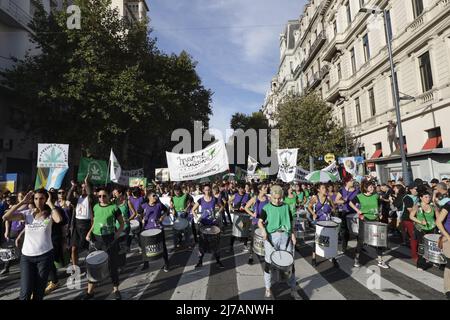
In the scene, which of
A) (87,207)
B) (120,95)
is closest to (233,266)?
(87,207)

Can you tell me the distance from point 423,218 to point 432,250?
1.17 metres

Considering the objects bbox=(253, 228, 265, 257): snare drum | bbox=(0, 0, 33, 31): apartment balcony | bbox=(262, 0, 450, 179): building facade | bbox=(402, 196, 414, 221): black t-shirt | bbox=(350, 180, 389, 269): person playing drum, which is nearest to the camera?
bbox=(253, 228, 265, 257): snare drum

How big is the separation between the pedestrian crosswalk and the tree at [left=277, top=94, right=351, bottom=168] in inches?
728

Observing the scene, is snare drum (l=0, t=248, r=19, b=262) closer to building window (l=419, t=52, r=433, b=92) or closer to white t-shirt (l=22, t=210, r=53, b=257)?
white t-shirt (l=22, t=210, r=53, b=257)

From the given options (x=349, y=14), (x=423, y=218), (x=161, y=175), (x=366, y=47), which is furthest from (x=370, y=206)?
(x=349, y=14)

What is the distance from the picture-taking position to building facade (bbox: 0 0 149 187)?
21578 millimetres

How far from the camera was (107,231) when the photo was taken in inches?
228

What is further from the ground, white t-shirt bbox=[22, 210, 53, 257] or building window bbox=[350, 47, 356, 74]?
building window bbox=[350, 47, 356, 74]

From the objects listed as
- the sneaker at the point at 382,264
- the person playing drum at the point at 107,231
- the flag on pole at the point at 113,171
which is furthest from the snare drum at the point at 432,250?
A: the flag on pole at the point at 113,171

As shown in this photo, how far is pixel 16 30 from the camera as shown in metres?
23.3

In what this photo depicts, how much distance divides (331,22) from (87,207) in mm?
32079

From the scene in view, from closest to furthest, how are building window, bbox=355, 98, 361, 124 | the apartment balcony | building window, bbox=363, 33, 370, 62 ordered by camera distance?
the apartment balcony, building window, bbox=363, 33, 370, 62, building window, bbox=355, 98, 361, 124

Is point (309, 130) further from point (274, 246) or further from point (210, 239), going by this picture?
point (274, 246)

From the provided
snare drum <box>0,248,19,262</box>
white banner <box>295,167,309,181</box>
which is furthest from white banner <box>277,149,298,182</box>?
snare drum <box>0,248,19,262</box>
